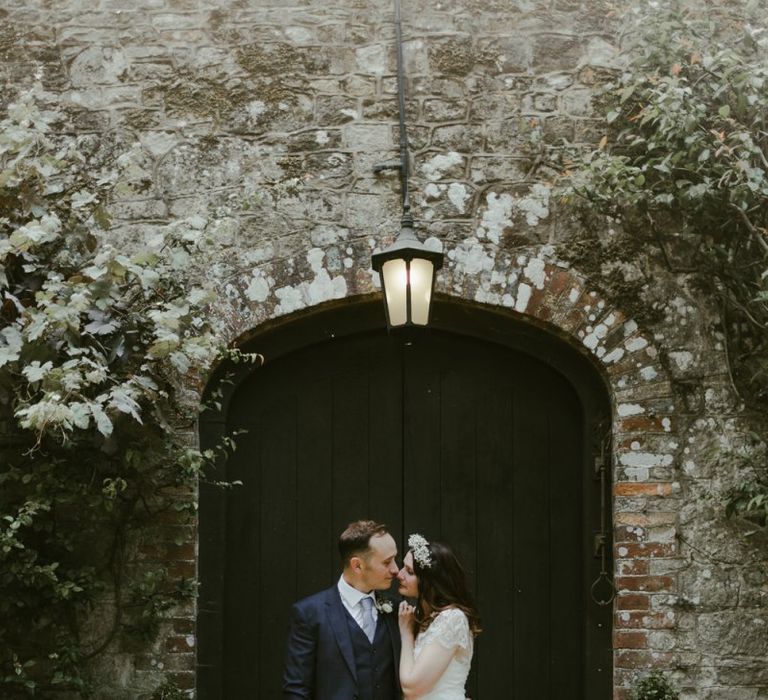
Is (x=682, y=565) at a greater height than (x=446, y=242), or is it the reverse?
(x=446, y=242)

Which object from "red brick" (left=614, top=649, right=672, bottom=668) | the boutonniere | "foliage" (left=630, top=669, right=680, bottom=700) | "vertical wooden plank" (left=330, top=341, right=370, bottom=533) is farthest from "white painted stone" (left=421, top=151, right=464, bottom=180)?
"foliage" (left=630, top=669, right=680, bottom=700)

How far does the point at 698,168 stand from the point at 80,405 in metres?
2.72

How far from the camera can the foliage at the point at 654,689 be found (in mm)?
4617

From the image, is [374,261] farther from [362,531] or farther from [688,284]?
[688,284]

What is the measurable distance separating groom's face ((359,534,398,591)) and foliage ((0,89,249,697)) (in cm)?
92

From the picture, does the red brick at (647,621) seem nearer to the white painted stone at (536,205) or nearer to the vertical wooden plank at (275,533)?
the vertical wooden plank at (275,533)

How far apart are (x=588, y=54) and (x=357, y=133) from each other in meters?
1.14

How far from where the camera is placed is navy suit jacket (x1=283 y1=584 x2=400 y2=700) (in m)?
3.80

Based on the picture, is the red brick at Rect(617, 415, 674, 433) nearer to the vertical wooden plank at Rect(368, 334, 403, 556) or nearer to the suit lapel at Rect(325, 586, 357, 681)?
the vertical wooden plank at Rect(368, 334, 403, 556)

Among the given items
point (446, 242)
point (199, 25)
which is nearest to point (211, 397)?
point (446, 242)

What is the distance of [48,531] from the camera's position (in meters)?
4.53

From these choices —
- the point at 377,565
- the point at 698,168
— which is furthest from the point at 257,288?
the point at 698,168

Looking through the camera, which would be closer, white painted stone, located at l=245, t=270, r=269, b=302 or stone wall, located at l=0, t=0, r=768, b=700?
stone wall, located at l=0, t=0, r=768, b=700

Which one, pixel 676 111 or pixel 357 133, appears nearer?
pixel 676 111
